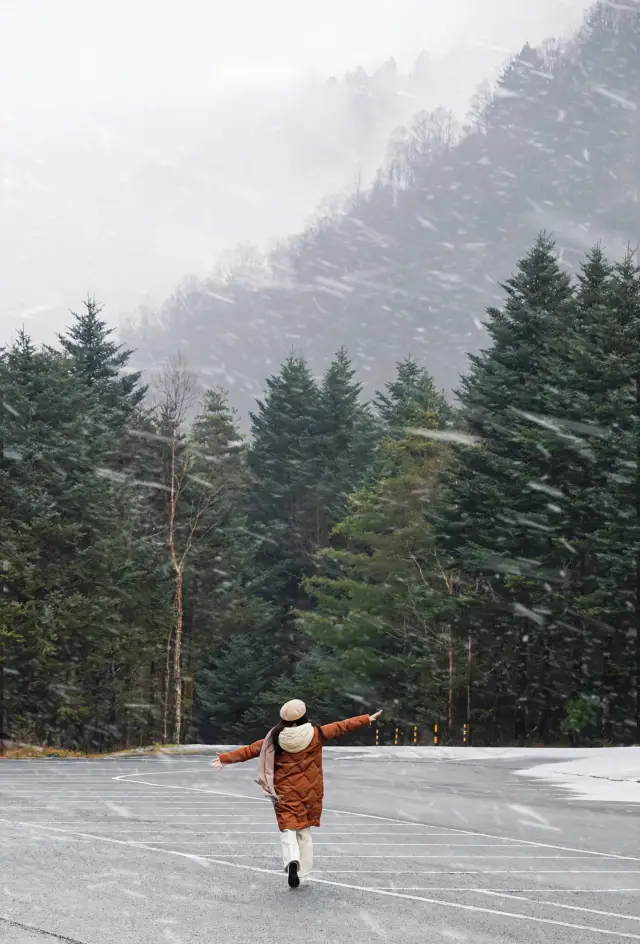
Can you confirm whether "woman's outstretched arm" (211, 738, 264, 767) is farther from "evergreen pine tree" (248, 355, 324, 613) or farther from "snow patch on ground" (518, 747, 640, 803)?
"evergreen pine tree" (248, 355, 324, 613)

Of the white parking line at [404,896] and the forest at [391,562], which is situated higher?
the forest at [391,562]

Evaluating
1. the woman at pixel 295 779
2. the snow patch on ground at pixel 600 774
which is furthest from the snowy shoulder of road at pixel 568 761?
the woman at pixel 295 779

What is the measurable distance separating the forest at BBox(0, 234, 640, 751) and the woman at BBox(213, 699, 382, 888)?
2592 centimetres

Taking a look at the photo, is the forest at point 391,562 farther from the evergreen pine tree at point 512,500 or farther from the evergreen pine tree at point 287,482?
the evergreen pine tree at point 287,482

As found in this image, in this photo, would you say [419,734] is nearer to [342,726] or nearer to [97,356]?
[97,356]

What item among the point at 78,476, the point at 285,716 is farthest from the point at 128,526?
the point at 285,716

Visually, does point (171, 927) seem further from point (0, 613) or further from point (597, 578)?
point (0, 613)

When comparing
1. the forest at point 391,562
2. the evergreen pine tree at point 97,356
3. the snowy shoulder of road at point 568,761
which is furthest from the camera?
the evergreen pine tree at point 97,356

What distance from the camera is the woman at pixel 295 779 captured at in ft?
30.9

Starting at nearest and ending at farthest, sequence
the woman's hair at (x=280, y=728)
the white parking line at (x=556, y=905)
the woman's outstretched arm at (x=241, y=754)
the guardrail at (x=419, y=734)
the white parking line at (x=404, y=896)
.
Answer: the white parking line at (x=404, y=896), the white parking line at (x=556, y=905), the woman's hair at (x=280, y=728), the woman's outstretched arm at (x=241, y=754), the guardrail at (x=419, y=734)

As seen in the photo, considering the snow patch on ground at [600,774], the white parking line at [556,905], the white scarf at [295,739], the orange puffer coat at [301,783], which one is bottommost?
the white parking line at [556,905]

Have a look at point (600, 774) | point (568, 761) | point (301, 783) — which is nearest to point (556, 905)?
point (301, 783)

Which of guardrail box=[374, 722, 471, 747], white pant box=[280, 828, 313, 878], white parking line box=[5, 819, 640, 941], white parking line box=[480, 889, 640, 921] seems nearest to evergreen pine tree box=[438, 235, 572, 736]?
guardrail box=[374, 722, 471, 747]

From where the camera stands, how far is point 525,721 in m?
42.8
